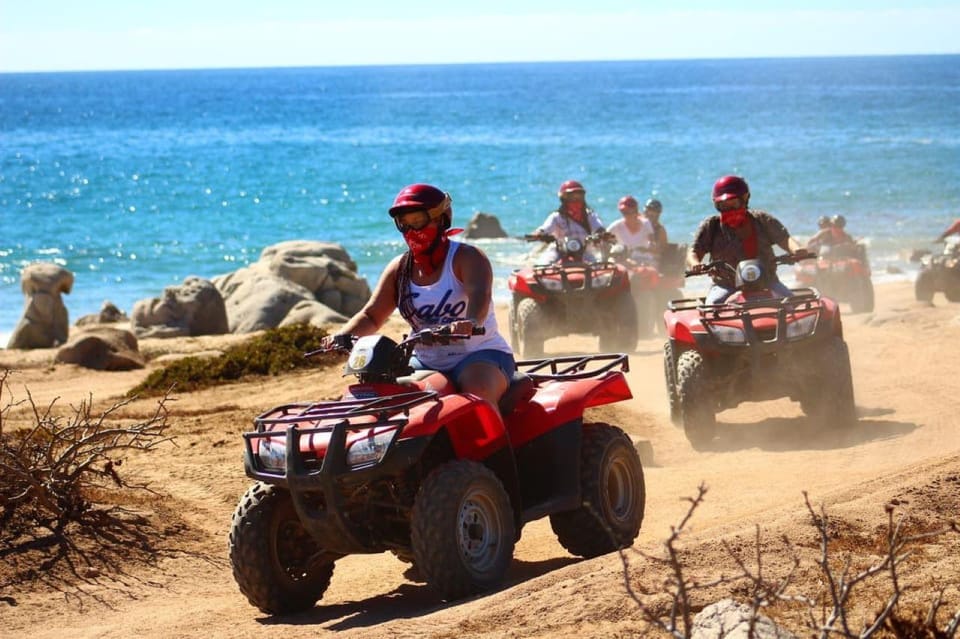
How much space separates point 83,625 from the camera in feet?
25.0

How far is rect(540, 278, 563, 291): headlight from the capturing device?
1627 centimetres

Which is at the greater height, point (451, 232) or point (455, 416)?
point (451, 232)

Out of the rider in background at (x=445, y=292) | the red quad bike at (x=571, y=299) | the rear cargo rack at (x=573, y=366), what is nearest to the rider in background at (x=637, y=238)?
the red quad bike at (x=571, y=299)

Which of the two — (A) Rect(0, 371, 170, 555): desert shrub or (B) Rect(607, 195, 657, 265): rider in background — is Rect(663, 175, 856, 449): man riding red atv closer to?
(A) Rect(0, 371, 170, 555): desert shrub

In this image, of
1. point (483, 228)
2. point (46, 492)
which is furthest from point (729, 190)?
point (483, 228)

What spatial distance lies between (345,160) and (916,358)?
57231mm

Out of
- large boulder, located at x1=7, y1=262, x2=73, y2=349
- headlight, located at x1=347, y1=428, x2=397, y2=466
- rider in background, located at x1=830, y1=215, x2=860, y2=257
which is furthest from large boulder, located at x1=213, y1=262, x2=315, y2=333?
headlight, located at x1=347, y1=428, x2=397, y2=466

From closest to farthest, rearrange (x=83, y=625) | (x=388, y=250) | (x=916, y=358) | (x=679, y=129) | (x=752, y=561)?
1. (x=752, y=561)
2. (x=83, y=625)
3. (x=916, y=358)
4. (x=388, y=250)
5. (x=679, y=129)

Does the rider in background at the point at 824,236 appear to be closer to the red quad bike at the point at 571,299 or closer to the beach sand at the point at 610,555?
the red quad bike at the point at 571,299

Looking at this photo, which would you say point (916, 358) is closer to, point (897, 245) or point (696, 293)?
point (696, 293)

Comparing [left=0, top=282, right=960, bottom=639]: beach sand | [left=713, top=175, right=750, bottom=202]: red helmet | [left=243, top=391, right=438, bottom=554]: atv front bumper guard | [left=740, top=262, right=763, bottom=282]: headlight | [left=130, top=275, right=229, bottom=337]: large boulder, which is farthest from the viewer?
Answer: [left=130, top=275, right=229, bottom=337]: large boulder

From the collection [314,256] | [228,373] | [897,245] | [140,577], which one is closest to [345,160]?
[897,245]

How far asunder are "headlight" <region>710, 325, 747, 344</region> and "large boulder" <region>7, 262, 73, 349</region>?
12544 mm

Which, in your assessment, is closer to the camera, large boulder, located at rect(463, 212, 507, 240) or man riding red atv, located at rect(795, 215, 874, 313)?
man riding red atv, located at rect(795, 215, 874, 313)
